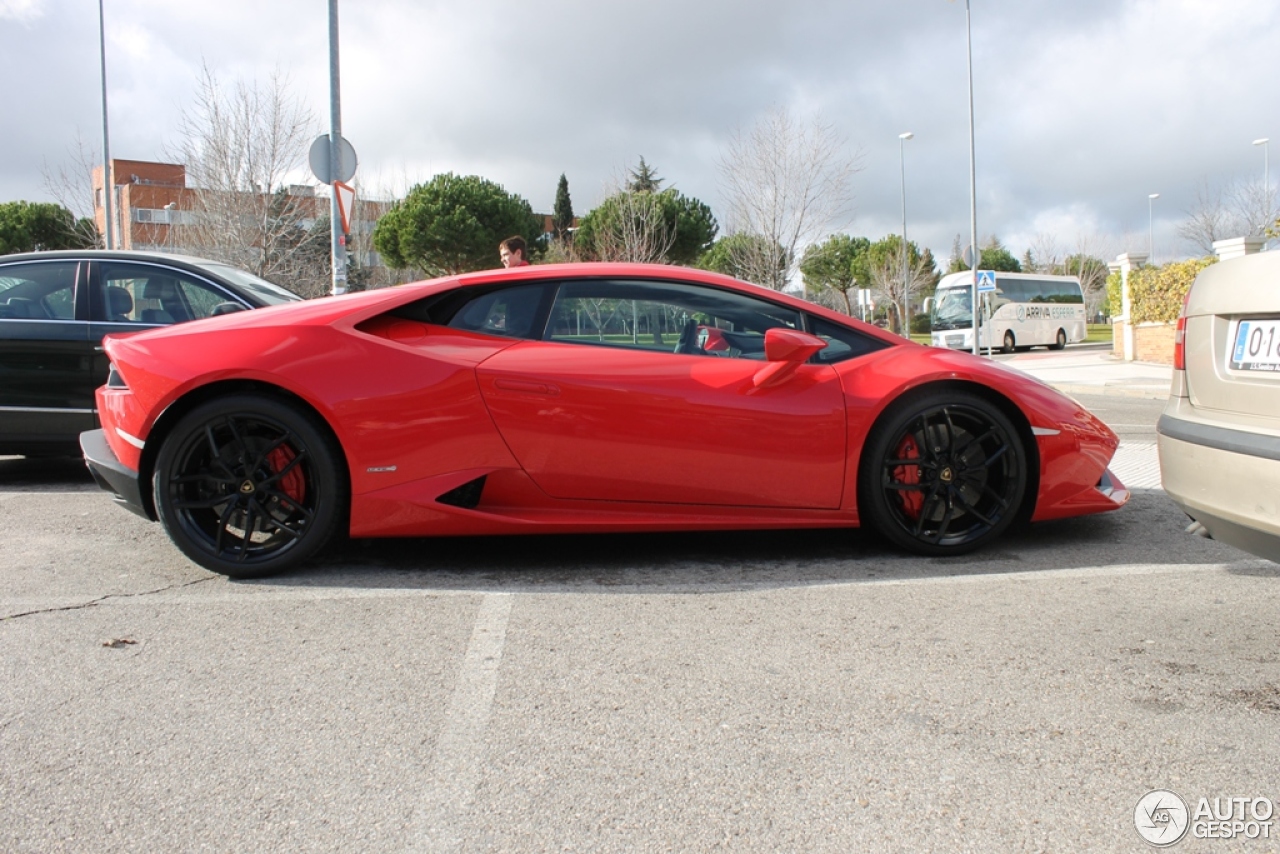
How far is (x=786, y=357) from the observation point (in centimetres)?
393

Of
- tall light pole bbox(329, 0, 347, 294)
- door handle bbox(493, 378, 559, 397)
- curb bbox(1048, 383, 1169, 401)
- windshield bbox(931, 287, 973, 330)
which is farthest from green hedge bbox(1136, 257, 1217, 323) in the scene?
door handle bbox(493, 378, 559, 397)

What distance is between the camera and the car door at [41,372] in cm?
585

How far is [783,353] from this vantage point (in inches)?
154

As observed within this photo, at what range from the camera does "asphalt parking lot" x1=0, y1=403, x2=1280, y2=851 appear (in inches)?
79.8

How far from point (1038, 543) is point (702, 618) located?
1924 millimetres

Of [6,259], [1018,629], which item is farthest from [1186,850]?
[6,259]

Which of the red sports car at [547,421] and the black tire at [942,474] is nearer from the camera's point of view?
the red sports car at [547,421]

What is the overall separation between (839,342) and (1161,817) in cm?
246

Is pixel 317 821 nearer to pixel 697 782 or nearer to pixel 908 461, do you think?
pixel 697 782

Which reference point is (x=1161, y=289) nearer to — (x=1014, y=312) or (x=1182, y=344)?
(x=1014, y=312)

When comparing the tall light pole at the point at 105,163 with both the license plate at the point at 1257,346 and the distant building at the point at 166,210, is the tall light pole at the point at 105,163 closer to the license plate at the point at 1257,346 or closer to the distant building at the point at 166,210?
the distant building at the point at 166,210

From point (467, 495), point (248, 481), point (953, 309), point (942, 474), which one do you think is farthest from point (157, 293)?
Result: point (953, 309)

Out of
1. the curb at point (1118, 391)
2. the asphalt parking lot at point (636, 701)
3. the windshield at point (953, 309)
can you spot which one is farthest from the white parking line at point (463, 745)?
the windshield at point (953, 309)

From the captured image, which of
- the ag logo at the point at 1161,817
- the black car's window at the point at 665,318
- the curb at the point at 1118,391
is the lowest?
the ag logo at the point at 1161,817
